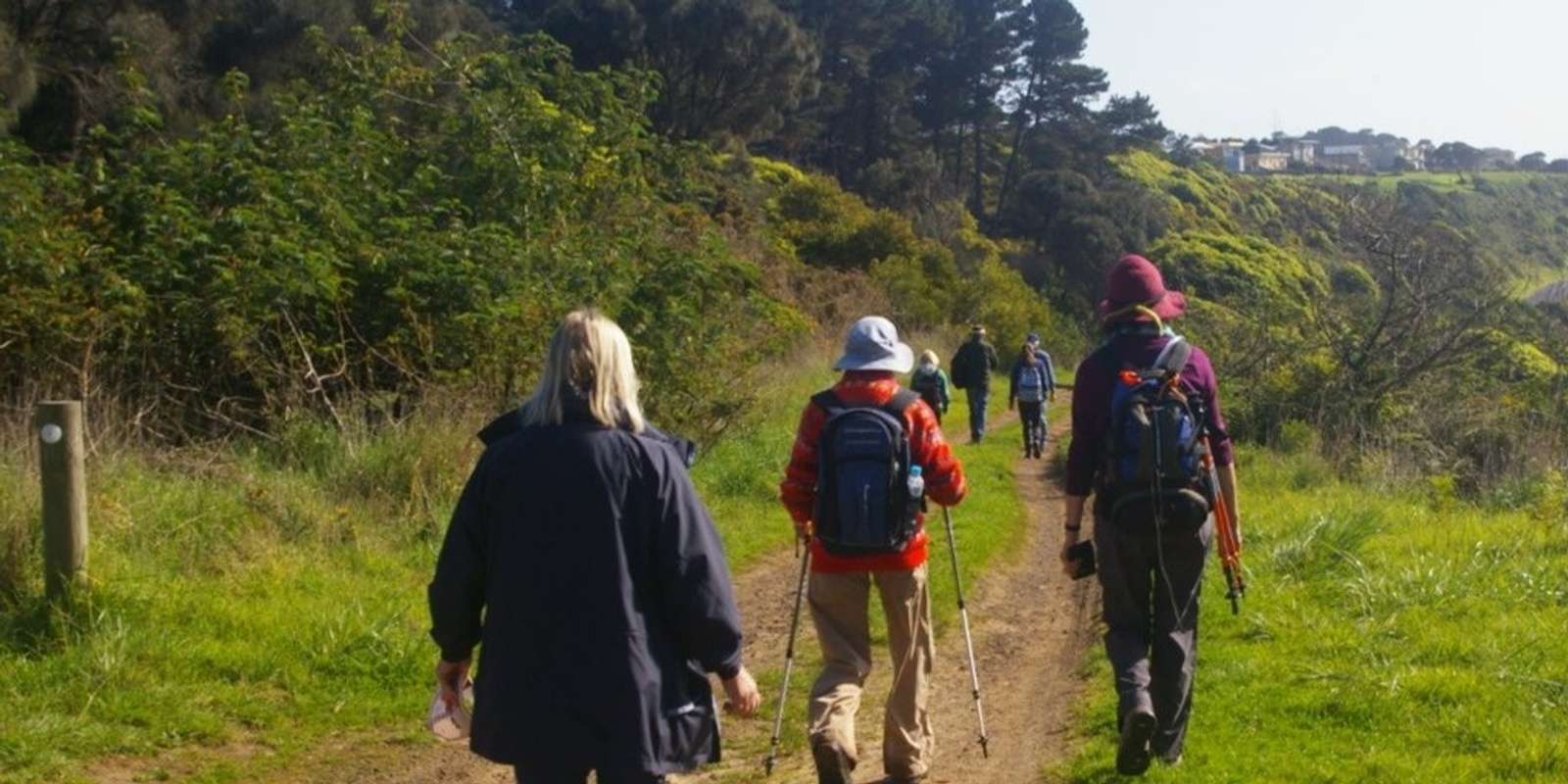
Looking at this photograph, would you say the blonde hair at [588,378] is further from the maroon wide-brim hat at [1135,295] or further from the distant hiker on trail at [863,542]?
the maroon wide-brim hat at [1135,295]

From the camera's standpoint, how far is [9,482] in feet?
26.4

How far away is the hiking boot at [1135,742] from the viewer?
570cm

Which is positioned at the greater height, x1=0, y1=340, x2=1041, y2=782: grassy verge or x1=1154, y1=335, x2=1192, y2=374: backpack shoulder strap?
x1=1154, y1=335, x2=1192, y2=374: backpack shoulder strap

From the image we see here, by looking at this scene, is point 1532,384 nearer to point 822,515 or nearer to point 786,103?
point 822,515

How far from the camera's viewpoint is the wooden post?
725 centimetres

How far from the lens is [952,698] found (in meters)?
7.86

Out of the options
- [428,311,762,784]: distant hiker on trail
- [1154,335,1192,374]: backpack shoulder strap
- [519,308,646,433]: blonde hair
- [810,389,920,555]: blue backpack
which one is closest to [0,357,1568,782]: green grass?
[810,389,920,555]: blue backpack

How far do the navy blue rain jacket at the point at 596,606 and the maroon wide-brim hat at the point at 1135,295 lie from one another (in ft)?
8.52

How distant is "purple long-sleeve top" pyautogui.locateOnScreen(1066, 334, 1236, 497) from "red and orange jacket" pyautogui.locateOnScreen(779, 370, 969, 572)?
47 centimetres

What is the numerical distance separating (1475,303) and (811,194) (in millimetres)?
22430

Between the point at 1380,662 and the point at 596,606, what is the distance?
4.99 metres

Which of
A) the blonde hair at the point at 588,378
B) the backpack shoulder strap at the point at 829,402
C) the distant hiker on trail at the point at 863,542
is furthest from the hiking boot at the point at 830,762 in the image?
the blonde hair at the point at 588,378

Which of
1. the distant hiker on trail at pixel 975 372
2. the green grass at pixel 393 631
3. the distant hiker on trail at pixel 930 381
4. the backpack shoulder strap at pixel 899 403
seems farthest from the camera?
the distant hiker on trail at pixel 975 372

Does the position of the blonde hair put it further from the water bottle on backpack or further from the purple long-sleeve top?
the purple long-sleeve top
